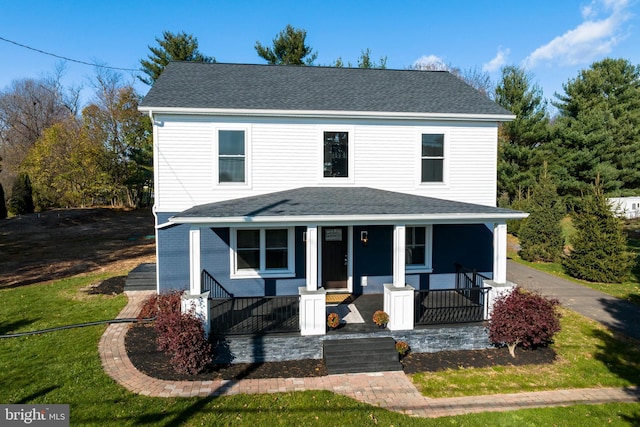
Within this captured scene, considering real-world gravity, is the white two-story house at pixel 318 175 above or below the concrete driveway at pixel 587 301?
above

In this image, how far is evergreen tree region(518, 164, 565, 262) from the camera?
18.6 meters

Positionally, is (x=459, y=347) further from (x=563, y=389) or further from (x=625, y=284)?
(x=625, y=284)

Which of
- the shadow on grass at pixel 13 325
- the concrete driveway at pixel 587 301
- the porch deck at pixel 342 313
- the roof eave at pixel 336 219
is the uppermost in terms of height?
the roof eave at pixel 336 219

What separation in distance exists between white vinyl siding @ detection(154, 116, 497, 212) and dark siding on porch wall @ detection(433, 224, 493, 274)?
3.30 ft

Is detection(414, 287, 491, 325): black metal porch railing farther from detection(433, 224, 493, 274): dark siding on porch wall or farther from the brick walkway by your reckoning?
the brick walkway

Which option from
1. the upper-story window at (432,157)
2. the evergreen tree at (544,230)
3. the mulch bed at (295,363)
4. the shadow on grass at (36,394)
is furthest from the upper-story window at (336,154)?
the evergreen tree at (544,230)

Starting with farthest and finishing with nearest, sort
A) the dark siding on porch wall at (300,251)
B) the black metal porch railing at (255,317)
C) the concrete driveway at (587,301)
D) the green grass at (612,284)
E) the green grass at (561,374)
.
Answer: the green grass at (612,284) → the dark siding on porch wall at (300,251) → the concrete driveway at (587,301) → the black metal porch railing at (255,317) → the green grass at (561,374)

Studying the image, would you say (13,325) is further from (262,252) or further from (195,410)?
(195,410)

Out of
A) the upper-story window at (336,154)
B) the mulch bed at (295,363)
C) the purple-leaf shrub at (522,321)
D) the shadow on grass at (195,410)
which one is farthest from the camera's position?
the upper-story window at (336,154)

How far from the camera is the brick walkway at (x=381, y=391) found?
650 centimetres

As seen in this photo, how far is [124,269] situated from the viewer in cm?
1612

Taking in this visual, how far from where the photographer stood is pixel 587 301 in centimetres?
1226

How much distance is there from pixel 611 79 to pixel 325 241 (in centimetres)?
3464

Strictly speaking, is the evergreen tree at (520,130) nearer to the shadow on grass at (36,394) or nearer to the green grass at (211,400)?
the green grass at (211,400)
